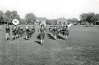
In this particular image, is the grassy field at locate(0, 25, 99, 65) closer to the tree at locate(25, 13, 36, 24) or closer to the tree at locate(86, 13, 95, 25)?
the tree at locate(86, 13, 95, 25)

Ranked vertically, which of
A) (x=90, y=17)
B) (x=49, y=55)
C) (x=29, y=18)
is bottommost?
(x=49, y=55)

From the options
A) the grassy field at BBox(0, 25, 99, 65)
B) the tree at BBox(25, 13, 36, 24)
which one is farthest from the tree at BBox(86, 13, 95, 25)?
the grassy field at BBox(0, 25, 99, 65)

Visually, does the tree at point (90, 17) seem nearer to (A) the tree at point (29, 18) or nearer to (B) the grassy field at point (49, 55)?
(A) the tree at point (29, 18)

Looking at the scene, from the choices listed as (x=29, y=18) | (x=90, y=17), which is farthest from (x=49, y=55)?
(x=29, y=18)

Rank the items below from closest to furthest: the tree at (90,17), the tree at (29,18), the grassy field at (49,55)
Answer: the grassy field at (49,55) → the tree at (90,17) → the tree at (29,18)

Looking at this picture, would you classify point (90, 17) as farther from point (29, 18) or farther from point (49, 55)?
point (49, 55)

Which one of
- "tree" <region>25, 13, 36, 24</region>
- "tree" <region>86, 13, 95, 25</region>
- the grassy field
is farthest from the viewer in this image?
"tree" <region>25, 13, 36, 24</region>

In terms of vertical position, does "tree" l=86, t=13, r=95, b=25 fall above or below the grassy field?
above

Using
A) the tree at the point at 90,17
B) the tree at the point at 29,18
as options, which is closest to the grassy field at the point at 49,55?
the tree at the point at 90,17

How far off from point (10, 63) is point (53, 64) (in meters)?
2.02

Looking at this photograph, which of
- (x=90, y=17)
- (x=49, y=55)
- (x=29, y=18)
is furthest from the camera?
(x=29, y=18)

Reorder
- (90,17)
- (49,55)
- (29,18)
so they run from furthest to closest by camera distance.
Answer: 1. (29,18)
2. (90,17)
3. (49,55)

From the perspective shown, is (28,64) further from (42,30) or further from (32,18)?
(32,18)

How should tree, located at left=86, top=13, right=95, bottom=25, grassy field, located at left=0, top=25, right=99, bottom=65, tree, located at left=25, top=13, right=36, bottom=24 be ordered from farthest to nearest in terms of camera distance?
tree, located at left=25, top=13, right=36, bottom=24, tree, located at left=86, top=13, right=95, bottom=25, grassy field, located at left=0, top=25, right=99, bottom=65
